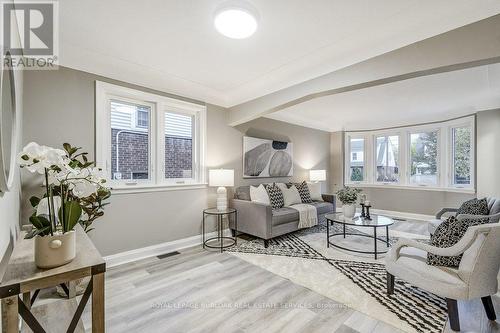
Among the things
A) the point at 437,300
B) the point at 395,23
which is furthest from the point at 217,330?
the point at 395,23

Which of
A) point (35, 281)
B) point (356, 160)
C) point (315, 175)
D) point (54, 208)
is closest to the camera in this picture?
point (35, 281)

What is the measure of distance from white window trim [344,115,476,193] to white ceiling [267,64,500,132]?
0.61ft

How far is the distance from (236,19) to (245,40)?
489 mm

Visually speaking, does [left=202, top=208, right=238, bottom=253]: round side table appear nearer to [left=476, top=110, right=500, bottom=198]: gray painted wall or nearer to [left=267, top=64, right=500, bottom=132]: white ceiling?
[left=267, top=64, right=500, bottom=132]: white ceiling

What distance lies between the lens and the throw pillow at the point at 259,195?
13.3ft

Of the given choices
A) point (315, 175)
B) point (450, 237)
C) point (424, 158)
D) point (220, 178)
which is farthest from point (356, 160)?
point (450, 237)

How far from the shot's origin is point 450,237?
1.84m

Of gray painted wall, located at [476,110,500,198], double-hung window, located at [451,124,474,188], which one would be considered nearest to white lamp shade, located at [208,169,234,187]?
gray painted wall, located at [476,110,500,198]

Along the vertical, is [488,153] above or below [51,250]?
above

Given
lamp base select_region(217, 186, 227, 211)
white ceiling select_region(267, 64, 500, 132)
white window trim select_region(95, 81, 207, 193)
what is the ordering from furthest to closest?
lamp base select_region(217, 186, 227, 211) < white ceiling select_region(267, 64, 500, 132) < white window trim select_region(95, 81, 207, 193)

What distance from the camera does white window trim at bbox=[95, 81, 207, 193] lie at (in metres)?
2.81

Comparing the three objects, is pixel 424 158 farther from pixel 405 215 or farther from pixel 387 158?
pixel 405 215

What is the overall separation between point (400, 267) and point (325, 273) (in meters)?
0.88

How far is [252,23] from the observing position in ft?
6.40
